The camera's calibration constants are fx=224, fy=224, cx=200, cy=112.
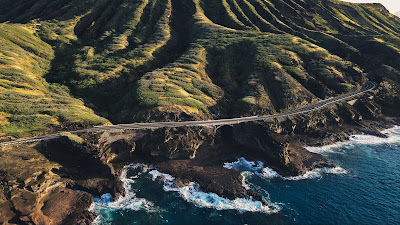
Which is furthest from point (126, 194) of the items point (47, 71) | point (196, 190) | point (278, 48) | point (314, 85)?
point (278, 48)

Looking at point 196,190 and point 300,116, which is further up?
point 300,116

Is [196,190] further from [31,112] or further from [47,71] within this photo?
[47,71]

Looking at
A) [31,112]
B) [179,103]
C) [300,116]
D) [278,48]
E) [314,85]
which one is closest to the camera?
[31,112]

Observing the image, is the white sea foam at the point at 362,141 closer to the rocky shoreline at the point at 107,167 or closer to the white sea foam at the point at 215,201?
the rocky shoreline at the point at 107,167

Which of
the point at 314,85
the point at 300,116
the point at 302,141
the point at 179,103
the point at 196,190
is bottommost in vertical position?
the point at 196,190

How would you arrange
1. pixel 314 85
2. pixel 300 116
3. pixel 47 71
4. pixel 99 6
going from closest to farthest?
pixel 300 116
pixel 47 71
pixel 314 85
pixel 99 6

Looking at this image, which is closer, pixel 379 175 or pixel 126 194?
pixel 126 194

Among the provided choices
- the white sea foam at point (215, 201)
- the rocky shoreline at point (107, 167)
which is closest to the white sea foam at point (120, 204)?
the rocky shoreline at point (107, 167)
